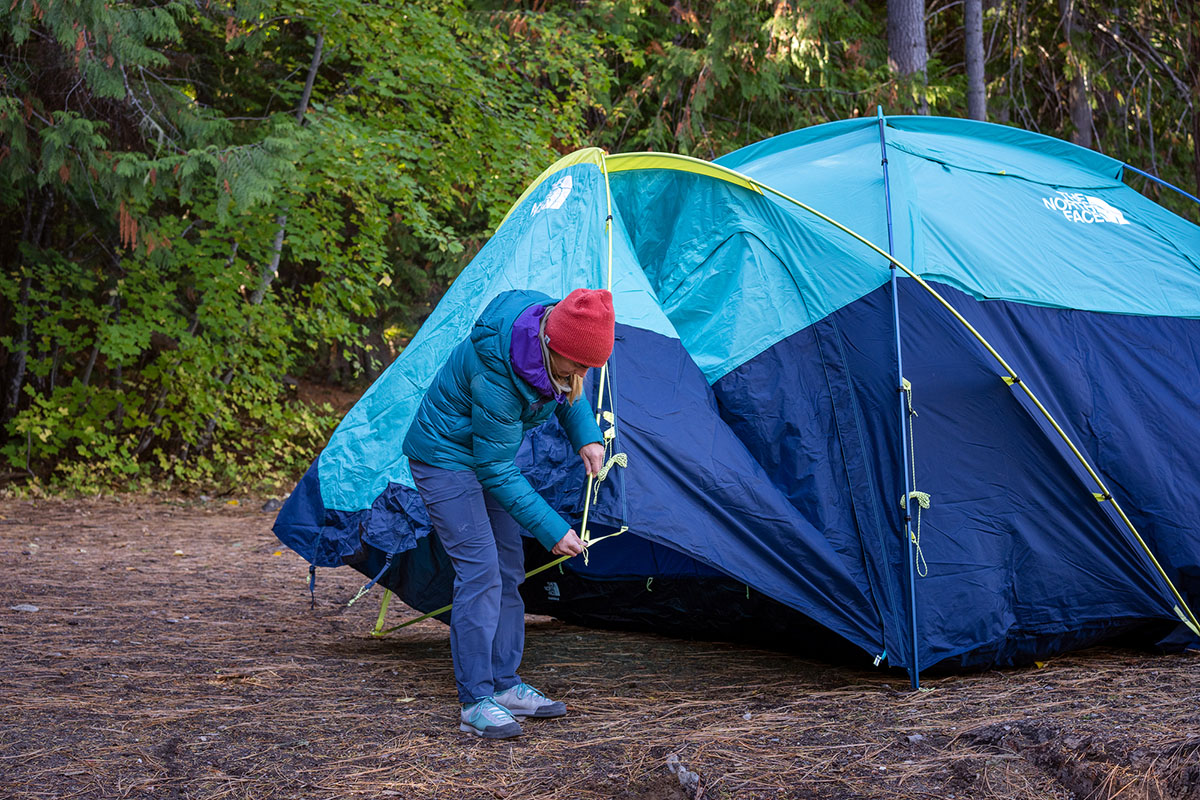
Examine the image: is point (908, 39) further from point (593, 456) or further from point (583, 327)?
point (583, 327)

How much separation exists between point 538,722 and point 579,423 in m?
1.07

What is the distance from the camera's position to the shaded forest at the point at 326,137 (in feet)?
25.3

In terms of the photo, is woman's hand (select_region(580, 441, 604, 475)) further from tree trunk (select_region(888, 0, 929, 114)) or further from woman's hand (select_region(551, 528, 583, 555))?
tree trunk (select_region(888, 0, 929, 114))

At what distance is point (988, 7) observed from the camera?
12188 millimetres

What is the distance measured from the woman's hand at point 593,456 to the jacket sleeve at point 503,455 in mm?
272

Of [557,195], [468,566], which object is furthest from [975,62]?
[468,566]

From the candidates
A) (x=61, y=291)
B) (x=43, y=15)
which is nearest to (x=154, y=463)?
(x=61, y=291)

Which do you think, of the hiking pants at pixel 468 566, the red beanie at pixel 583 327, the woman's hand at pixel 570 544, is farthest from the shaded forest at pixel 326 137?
the woman's hand at pixel 570 544

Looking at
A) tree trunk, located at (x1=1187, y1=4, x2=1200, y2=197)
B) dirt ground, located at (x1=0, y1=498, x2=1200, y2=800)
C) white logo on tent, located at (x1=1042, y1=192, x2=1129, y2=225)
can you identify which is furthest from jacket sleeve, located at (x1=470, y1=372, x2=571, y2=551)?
tree trunk, located at (x1=1187, y1=4, x2=1200, y2=197)

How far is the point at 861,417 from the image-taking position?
411cm

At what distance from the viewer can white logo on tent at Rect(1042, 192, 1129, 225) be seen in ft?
Result: 16.0

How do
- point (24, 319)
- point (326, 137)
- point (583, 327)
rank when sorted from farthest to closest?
point (24, 319) < point (326, 137) < point (583, 327)

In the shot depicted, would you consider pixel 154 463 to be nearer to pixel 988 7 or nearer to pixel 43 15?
pixel 43 15

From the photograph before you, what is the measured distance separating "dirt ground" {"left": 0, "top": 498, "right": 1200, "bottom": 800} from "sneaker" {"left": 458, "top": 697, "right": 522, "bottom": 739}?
0.04 meters
